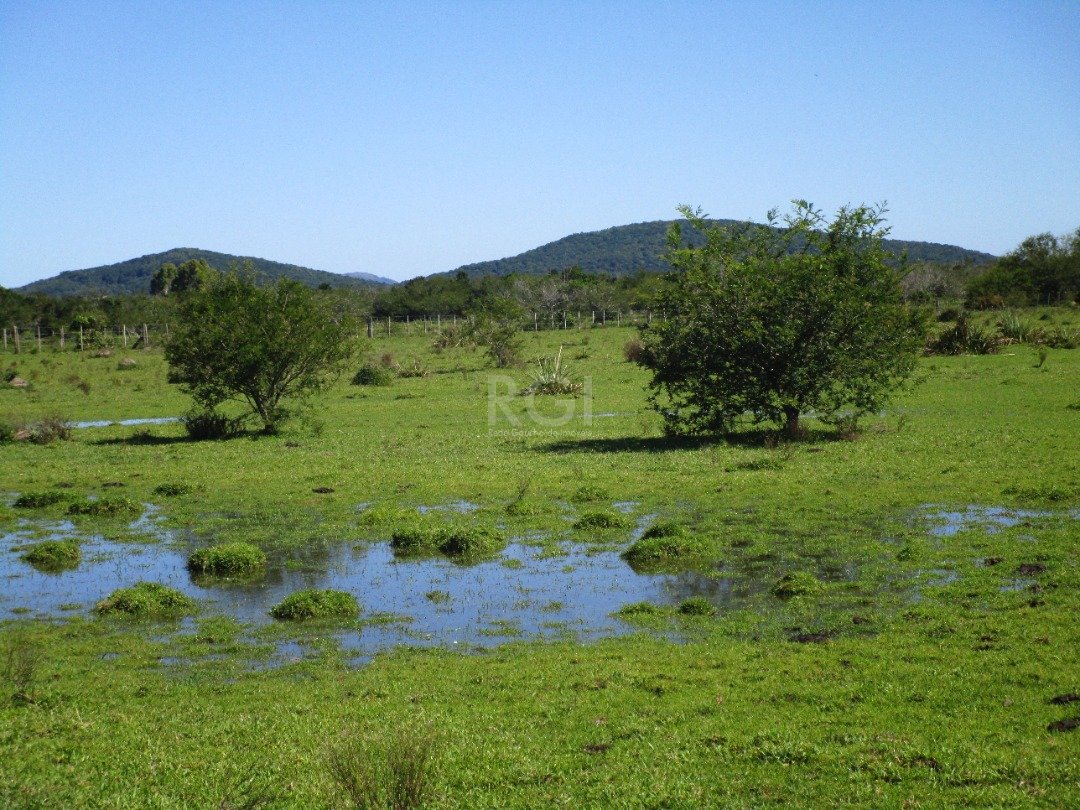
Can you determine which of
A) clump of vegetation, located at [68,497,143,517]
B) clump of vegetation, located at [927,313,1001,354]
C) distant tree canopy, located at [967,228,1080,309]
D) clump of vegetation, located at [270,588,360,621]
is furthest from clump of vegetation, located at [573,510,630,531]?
distant tree canopy, located at [967,228,1080,309]

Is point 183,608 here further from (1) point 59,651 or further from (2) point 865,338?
(2) point 865,338

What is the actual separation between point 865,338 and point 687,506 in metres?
9.29

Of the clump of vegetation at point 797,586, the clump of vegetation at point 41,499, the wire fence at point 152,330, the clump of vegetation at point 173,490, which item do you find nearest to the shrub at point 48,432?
the clump of vegetation at point 41,499

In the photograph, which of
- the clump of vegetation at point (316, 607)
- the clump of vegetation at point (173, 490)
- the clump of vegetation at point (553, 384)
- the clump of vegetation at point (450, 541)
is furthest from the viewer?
the clump of vegetation at point (553, 384)

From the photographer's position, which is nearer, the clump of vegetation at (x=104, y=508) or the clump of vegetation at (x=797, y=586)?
the clump of vegetation at (x=797, y=586)

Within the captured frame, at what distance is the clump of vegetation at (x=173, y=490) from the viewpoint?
24094 millimetres

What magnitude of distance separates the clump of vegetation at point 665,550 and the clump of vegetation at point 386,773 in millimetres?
9281

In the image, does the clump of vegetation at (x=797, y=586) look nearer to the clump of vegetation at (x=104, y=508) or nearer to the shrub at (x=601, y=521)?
the shrub at (x=601, y=521)

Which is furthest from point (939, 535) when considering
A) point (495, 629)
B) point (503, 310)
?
point (503, 310)

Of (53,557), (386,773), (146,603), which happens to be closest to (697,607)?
(386,773)

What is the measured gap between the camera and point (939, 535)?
17281 millimetres

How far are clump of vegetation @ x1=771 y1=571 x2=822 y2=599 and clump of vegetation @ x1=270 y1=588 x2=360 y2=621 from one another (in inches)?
229

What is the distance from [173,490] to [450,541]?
9.06 metres

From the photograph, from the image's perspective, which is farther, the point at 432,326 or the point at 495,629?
the point at 432,326
